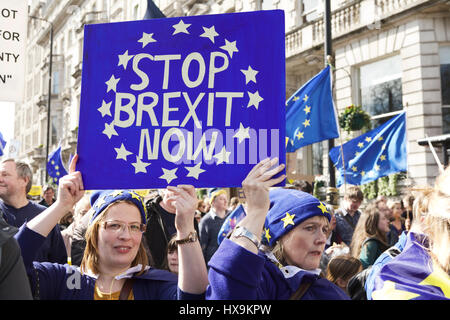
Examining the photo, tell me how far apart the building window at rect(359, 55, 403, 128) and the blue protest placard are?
12.4m

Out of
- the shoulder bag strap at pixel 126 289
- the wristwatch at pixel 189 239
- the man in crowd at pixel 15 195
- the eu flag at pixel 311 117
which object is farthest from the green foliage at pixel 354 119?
the wristwatch at pixel 189 239

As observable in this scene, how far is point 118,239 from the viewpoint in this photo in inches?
109

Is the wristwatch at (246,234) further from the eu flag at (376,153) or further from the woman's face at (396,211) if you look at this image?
the eu flag at (376,153)

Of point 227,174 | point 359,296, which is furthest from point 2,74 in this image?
point 359,296

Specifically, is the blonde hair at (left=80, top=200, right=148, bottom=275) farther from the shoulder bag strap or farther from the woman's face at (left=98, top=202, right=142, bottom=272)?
the shoulder bag strap

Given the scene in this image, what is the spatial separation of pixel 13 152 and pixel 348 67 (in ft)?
37.6

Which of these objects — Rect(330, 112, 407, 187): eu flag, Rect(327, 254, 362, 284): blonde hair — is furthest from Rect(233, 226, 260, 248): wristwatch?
Rect(330, 112, 407, 187): eu flag

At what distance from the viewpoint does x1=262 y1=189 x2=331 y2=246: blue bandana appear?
8.70 feet

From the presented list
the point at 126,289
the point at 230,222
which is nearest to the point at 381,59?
the point at 230,222

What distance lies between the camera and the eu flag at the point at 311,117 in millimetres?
7801

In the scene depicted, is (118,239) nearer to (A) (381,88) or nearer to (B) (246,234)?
(B) (246,234)

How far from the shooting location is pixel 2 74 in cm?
364

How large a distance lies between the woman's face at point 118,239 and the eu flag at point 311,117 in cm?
497

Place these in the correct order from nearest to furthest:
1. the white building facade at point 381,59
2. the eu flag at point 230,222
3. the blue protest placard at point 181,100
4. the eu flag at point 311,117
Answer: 1. the blue protest placard at point 181,100
2. the eu flag at point 230,222
3. the eu flag at point 311,117
4. the white building facade at point 381,59
